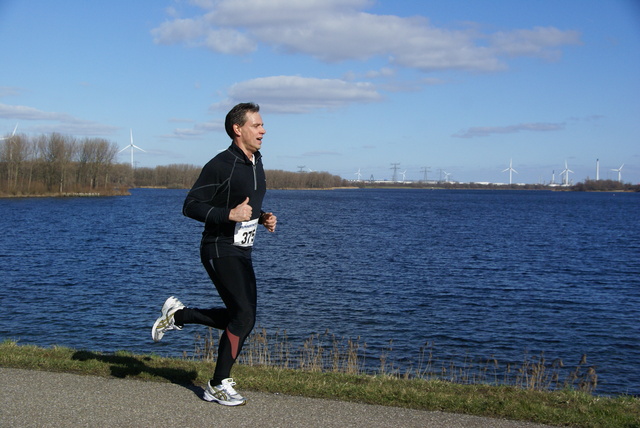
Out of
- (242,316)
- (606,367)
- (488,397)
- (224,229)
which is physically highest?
(224,229)

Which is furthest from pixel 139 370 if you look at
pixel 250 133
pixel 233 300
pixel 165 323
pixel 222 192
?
pixel 250 133

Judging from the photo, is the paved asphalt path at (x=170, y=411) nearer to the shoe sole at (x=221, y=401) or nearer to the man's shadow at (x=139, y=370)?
the shoe sole at (x=221, y=401)

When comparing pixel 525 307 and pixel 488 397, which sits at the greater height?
pixel 488 397

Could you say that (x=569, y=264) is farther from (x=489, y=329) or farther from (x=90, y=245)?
(x=90, y=245)

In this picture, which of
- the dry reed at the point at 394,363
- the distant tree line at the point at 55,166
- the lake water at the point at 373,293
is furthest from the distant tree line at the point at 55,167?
the dry reed at the point at 394,363

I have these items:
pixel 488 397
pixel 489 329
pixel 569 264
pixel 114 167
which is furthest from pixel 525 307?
pixel 114 167

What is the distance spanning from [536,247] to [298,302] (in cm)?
2564

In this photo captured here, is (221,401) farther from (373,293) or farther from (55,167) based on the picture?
(55,167)

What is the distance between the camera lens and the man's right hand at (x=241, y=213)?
524 cm

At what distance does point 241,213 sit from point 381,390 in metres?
2.28

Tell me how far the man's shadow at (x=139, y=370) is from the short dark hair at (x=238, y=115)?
2504 millimetres

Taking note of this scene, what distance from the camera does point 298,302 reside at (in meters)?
20.8

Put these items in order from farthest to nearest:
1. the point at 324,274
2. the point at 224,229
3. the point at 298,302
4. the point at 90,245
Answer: the point at 90,245
the point at 324,274
the point at 298,302
the point at 224,229

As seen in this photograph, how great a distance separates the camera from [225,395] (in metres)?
5.43
